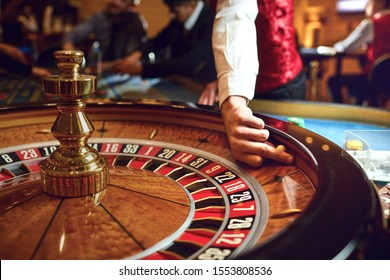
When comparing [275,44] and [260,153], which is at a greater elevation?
[275,44]

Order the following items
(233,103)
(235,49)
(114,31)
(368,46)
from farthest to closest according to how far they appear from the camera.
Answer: (368,46)
(114,31)
(235,49)
(233,103)

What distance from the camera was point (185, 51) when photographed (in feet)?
13.2

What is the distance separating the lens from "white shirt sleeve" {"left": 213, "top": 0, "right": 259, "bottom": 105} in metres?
1.18

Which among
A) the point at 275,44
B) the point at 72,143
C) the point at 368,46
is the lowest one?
the point at 368,46

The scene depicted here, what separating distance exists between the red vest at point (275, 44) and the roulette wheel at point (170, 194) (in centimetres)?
69

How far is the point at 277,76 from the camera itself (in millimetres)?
1896

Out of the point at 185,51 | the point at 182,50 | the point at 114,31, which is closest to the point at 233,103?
the point at 185,51

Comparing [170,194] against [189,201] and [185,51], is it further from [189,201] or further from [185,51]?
[185,51]

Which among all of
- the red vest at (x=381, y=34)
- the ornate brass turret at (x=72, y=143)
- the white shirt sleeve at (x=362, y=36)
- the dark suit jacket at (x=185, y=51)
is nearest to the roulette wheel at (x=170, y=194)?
the ornate brass turret at (x=72, y=143)

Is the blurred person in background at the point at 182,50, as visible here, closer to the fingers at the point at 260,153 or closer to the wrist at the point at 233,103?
the wrist at the point at 233,103

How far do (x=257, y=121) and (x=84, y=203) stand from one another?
0.43 m

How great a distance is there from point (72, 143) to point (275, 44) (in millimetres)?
1195

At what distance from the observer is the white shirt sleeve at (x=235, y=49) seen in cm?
118

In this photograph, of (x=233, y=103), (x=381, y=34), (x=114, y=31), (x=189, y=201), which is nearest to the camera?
(x=189, y=201)
